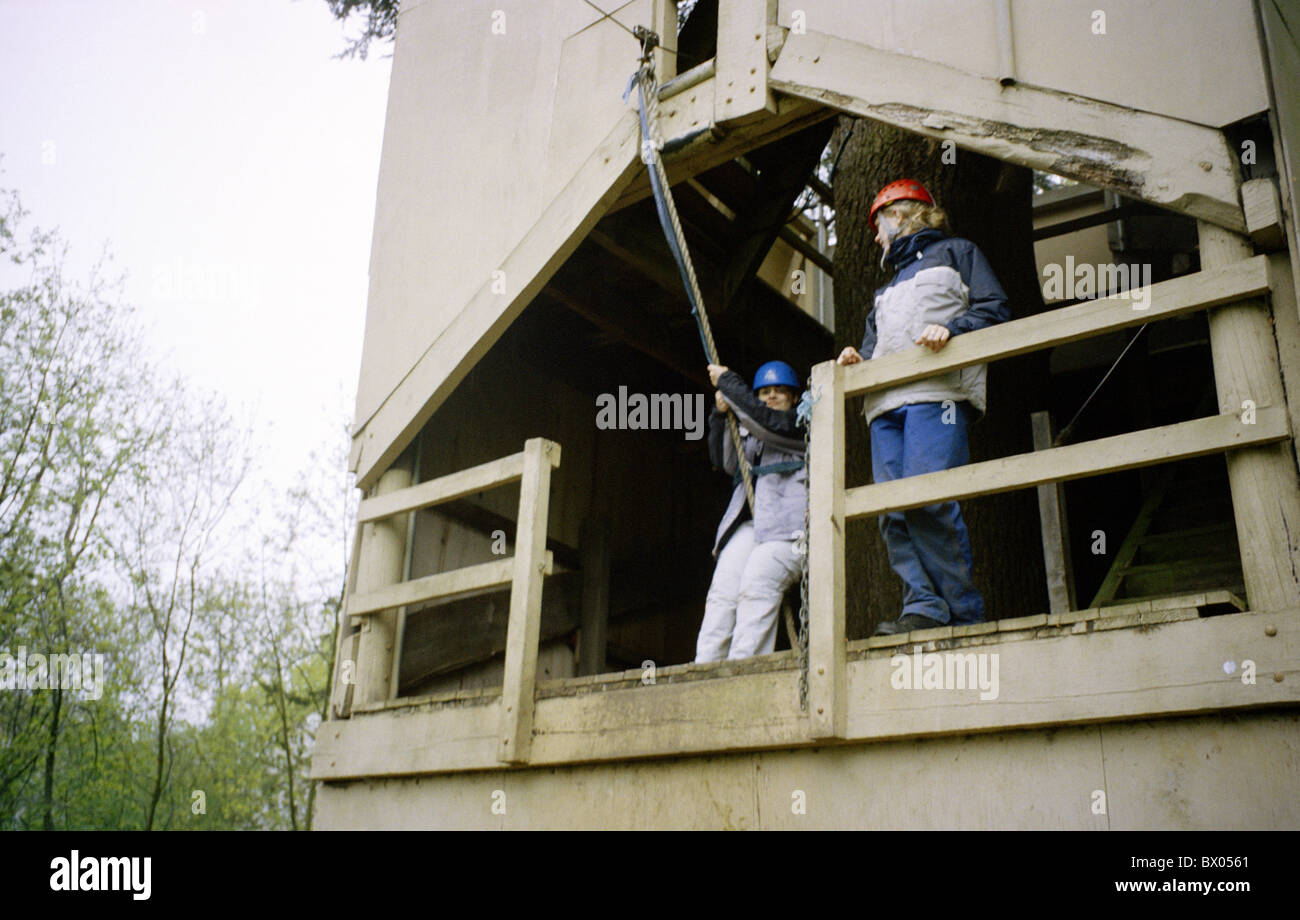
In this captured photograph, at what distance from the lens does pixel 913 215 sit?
4.65 metres

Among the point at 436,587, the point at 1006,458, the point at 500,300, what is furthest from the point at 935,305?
the point at 436,587

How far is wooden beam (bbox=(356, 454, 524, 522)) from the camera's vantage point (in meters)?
4.93

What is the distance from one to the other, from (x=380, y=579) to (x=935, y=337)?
10.1 ft

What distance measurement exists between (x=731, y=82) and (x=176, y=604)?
13.2 meters

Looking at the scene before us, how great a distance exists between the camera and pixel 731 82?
4.74 metres

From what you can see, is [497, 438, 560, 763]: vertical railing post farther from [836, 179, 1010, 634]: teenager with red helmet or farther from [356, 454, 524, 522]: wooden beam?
[836, 179, 1010, 634]: teenager with red helmet

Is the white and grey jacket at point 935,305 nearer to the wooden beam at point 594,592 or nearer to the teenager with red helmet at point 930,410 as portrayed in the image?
the teenager with red helmet at point 930,410

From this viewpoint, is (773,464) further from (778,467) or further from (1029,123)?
(1029,123)

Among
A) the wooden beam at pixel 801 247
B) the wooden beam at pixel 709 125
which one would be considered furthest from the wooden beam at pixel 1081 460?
the wooden beam at pixel 801 247

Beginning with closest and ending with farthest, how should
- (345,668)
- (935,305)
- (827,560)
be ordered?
(827,560), (935,305), (345,668)

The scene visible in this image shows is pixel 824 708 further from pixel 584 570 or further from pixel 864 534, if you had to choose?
pixel 584 570

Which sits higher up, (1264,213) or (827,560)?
(1264,213)

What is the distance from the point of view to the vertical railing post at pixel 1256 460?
3113mm
